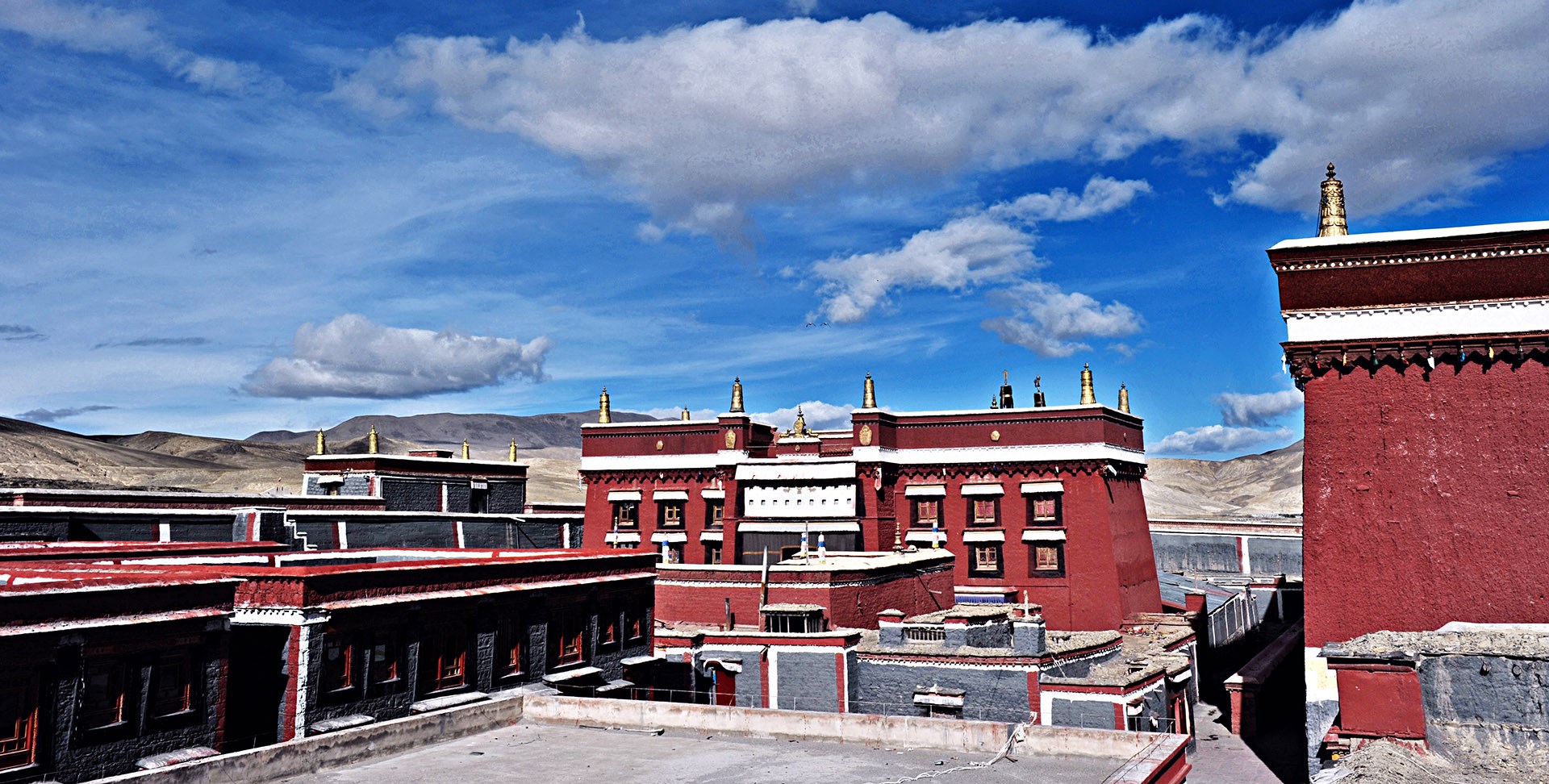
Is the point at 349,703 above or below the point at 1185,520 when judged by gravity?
below

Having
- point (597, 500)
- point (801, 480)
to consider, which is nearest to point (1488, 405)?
point (801, 480)

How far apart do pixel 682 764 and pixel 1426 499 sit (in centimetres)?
1700

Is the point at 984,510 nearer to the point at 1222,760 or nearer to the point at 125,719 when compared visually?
the point at 1222,760

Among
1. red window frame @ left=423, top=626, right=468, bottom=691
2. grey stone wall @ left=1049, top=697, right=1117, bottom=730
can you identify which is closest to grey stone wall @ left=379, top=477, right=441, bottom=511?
red window frame @ left=423, top=626, right=468, bottom=691

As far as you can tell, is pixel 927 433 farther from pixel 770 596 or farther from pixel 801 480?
pixel 770 596

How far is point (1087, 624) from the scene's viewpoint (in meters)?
42.7

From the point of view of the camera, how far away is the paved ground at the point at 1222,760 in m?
29.0

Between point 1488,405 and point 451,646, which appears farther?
point 451,646

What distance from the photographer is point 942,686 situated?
29.6m

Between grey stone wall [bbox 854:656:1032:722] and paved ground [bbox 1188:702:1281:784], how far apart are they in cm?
505

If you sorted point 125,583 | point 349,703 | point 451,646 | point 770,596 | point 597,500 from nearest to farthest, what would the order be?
point 125,583, point 349,703, point 451,646, point 770,596, point 597,500

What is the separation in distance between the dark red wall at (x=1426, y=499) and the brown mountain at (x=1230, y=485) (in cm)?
9097

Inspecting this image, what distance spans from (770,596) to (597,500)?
51.9 feet

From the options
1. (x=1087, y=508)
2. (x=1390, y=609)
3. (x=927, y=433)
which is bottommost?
(x=1390, y=609)
